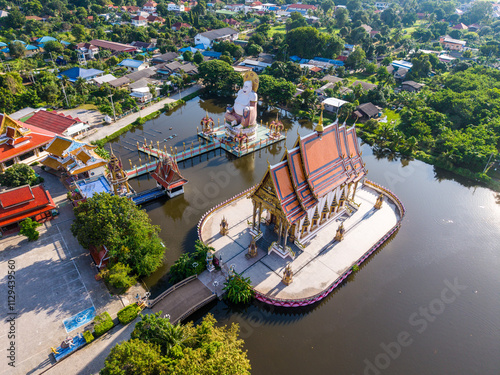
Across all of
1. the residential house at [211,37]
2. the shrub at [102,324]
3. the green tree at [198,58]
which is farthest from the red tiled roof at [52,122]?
the residential house at [211,37]

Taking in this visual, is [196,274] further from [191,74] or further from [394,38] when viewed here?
[394,38]

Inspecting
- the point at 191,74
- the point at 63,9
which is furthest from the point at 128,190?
the point at 63,9

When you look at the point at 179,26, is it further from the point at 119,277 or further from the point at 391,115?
the point at 119,277

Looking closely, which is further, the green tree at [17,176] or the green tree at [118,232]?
the green tree at [17,176]

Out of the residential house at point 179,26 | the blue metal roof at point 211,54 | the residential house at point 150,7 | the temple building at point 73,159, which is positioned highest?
the residential house at point 150,7

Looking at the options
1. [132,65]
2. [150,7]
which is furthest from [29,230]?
[150,7]

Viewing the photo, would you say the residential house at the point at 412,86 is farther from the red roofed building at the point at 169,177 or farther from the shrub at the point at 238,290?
the shrub at the point at 238,290

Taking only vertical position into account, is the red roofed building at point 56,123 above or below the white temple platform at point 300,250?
above
